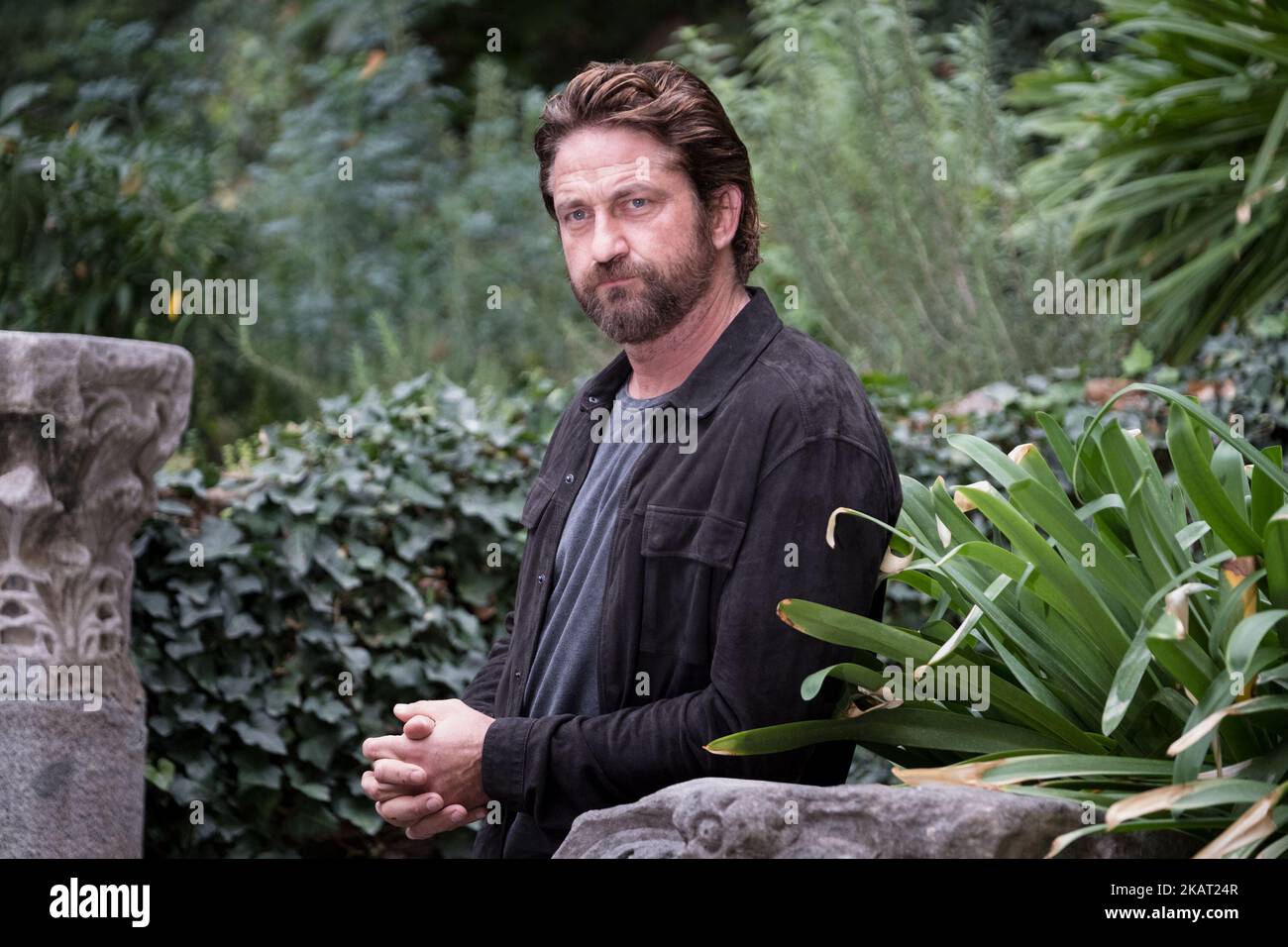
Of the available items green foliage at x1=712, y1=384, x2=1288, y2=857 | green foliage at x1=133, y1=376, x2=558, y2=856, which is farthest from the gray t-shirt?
green foliage at x1=133, y1=376, x2=558, y2=856

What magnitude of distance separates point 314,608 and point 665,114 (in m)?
2.01

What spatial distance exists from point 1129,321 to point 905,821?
390 cm

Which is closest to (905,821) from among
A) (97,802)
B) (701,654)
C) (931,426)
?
(701,654)

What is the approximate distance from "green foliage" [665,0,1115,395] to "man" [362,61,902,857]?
3.05 m

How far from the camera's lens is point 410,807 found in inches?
88.8

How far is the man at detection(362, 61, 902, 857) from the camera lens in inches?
81.6

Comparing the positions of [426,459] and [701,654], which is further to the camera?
[426,459]

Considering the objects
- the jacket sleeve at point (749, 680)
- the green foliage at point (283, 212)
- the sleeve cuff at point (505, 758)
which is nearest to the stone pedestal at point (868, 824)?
the jacket sleeve at point (749, 680)

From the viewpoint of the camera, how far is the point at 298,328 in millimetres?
7199

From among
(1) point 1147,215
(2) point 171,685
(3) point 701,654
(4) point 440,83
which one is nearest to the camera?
(3) point 701,654

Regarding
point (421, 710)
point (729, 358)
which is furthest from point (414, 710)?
point (729, 358)

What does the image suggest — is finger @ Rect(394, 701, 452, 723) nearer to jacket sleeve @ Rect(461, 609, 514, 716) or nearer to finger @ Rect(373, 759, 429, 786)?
finger @ Rect(373, 759, 429, 786)

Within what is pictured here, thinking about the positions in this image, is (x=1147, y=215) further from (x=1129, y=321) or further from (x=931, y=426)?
(x=931, y=426)

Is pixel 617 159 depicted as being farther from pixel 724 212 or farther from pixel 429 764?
pixel 429 764
